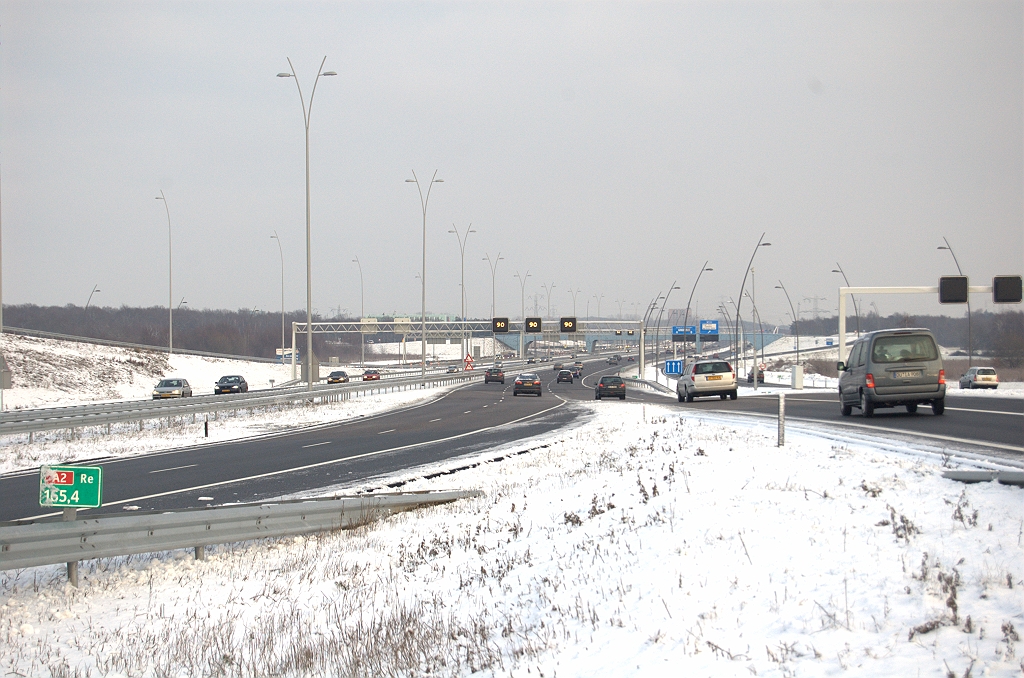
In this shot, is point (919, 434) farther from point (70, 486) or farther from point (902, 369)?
point (70, 486)

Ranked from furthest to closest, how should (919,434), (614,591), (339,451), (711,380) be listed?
(711,380) → (339,451) → (919,434) → (614,591)

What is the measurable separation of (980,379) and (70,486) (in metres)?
54.5

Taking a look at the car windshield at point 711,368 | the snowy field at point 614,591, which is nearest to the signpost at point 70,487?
the snowy field at point 614,591

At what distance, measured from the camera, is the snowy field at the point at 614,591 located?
5.93 meters

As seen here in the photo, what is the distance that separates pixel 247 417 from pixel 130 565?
27490 millimetres

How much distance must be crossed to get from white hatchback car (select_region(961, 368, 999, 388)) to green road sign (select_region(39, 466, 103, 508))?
5178 centimetres

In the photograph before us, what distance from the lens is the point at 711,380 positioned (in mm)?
38719

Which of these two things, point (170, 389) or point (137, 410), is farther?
point (170, 389)

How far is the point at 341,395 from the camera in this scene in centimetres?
5447

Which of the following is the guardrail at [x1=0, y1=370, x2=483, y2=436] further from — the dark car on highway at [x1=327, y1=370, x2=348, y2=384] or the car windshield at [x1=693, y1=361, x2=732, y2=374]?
the car windshield at [x1=693, y1=361, x2=732, y2=374]

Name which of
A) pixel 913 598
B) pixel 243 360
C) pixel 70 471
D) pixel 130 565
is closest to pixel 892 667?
pixel 913 598

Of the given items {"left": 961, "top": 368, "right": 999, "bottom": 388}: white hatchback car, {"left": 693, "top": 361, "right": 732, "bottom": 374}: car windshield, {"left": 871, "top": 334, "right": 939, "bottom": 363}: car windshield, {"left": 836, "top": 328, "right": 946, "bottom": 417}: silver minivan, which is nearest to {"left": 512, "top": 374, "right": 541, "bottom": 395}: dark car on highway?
{"left": 693, "top": 361, "right": 732, "bottom": 374}: car windshield

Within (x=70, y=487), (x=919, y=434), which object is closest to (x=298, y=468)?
(x=70, y=487)

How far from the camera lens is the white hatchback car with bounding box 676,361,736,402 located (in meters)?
38.7
